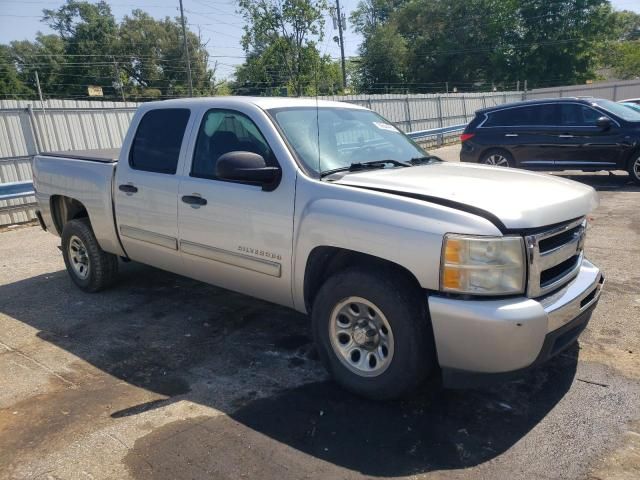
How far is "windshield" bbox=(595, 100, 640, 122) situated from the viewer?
10.1m

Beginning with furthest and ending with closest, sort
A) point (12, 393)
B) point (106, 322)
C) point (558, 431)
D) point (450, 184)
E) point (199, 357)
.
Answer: point (106, 322)
point (199, 357)
point (12, 393)
point (450, 184)
point (558, 431)

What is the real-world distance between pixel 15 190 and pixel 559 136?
33.8ft

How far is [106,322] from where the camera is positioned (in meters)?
4.85

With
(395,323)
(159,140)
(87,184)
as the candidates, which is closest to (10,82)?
(87,184)

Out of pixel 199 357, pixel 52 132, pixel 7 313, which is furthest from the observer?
pixel 52 132

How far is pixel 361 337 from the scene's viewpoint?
3277 mm

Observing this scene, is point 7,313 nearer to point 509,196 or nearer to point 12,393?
point 12,393

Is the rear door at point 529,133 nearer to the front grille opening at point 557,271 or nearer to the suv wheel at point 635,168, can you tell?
the suv wheel at point 635,168

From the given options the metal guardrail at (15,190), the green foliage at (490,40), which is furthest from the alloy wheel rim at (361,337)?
the green foliage at (490,40)

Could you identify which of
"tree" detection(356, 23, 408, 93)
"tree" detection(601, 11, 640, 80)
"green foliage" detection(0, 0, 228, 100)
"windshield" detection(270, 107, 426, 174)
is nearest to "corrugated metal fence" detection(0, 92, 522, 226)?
"windshield" detection(270, 107, 426, 174)

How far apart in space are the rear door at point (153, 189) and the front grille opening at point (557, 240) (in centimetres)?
278

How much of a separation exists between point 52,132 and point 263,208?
31.7ft

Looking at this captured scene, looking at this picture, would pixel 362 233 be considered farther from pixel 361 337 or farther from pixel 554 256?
pixel 554 256

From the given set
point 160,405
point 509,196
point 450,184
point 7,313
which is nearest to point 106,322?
point 7,313
